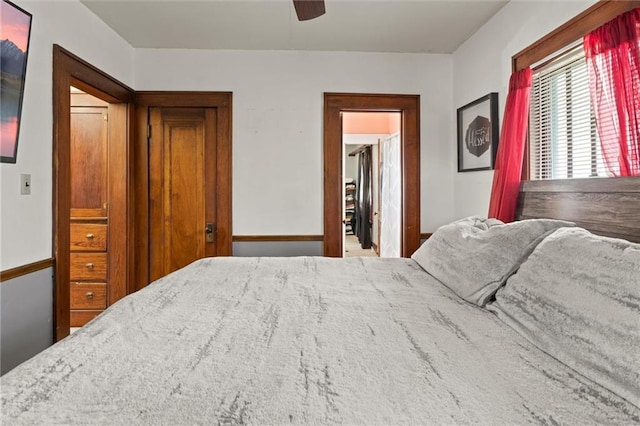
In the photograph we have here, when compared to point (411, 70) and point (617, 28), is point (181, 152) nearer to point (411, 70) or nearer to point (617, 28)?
point (411, 70)

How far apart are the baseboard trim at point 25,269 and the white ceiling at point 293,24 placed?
5.88 feet

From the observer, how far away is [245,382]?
2.63 ft

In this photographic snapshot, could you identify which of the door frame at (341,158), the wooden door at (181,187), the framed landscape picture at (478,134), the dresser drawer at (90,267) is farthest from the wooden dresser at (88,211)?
the framed landscape picture at (478,134)

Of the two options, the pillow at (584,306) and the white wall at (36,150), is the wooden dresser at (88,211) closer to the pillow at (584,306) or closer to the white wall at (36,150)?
the white wall at (36,150)

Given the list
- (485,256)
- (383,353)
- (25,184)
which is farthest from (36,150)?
(485,256)

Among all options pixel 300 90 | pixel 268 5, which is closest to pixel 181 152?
pixel 300 90

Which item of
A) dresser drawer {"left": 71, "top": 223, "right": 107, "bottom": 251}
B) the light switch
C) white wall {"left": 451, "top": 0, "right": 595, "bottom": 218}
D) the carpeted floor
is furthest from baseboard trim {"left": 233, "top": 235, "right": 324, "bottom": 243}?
the carpeted floor

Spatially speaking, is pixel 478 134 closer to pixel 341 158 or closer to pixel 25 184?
pixel 341 158

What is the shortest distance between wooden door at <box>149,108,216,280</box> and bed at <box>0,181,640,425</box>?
1949mm

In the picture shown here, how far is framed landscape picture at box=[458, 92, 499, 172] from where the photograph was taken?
8.89 ft

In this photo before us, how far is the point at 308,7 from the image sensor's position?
1742 mm

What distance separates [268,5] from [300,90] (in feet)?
2.94

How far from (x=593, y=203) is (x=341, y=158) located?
2.07 meters

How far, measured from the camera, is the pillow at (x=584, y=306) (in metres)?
0.81
